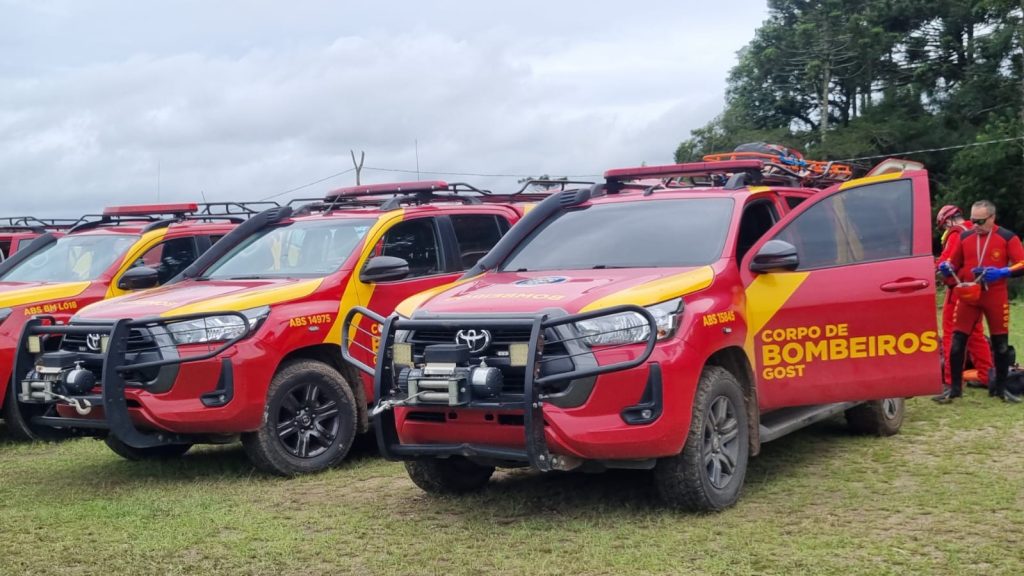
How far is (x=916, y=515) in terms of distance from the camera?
5969 millimetres

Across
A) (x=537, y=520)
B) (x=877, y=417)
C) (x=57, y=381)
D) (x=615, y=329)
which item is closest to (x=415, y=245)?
(x=57, y=381)

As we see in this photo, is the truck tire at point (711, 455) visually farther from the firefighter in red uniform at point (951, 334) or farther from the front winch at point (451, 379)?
the firefighter in red uniform at point (951, 334)

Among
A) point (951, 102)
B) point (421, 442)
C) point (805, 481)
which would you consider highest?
point (951, 102)

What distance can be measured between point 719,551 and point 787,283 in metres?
2.03

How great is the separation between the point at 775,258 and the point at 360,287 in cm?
304

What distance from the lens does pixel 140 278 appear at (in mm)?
9312

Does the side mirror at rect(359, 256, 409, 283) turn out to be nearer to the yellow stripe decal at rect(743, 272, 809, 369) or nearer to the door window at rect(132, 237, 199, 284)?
the yellow stripe decal at rect(743, 272, 809, 369)

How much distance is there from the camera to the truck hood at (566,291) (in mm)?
5836

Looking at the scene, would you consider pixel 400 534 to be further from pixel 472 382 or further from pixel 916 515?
pixel 916 515

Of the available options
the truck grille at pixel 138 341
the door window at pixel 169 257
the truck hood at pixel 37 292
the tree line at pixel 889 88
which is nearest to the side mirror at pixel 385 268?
the truck grille at pixel 138 341

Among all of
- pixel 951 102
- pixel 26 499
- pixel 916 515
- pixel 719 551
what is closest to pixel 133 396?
pixel 26 499

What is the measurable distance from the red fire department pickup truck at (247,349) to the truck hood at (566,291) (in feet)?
4.52

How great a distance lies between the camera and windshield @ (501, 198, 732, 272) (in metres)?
6.70

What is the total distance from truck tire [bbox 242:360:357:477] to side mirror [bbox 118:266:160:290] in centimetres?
233
